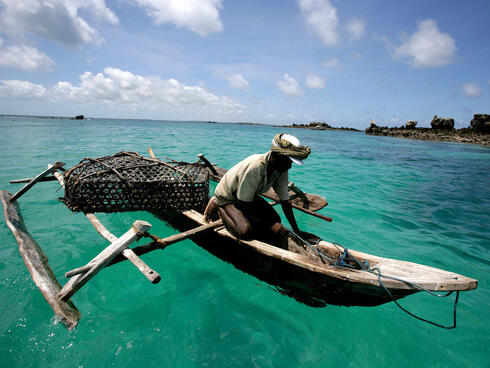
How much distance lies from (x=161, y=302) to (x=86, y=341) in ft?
3.05

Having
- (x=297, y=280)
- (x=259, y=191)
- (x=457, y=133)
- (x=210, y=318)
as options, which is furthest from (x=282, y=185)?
(x=457, y=133)

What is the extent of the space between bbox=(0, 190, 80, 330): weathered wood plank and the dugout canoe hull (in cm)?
183

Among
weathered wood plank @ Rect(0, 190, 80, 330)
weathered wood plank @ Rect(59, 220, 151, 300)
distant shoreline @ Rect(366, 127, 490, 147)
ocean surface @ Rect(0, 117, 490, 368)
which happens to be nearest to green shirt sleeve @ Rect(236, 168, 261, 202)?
weathered wood plank @ Rect(59, 220, 151, 300)

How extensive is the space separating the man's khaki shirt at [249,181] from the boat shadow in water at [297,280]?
0.59 meters

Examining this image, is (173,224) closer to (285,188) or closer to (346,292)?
(285,188)

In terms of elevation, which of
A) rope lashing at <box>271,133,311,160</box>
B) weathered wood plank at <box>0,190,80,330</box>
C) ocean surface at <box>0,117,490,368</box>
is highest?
rope lashing at <box>271,133,311,160</box>

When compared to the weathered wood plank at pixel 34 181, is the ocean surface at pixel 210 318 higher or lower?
lower

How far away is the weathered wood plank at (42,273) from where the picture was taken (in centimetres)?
234

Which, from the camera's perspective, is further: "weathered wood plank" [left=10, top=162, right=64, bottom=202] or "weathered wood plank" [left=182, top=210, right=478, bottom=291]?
"weathered wood plank" [left=10, top=162, right=64, bottom=202]

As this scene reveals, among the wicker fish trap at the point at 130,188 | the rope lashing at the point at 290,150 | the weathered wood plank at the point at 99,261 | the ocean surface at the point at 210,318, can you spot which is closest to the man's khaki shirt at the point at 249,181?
the rope lashing at the point at 290,150

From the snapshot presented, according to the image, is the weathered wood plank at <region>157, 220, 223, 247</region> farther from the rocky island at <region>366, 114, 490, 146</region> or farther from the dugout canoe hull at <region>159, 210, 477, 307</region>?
the rocky island at <region>366, 114, 490, 146</region>

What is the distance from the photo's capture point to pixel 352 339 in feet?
10.1

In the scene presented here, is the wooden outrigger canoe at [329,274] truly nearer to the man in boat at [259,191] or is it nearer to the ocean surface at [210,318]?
the man in boat at [259,191]

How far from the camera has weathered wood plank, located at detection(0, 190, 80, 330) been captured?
234 centimetres
